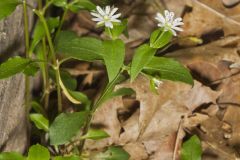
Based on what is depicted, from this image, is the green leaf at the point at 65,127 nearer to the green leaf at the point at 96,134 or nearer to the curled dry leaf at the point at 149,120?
the green leaf at the point at 96,134

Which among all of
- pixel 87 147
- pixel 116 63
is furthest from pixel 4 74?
pixel 87 147

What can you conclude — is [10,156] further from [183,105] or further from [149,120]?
[183,105]

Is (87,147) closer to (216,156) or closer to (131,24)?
(216,156)

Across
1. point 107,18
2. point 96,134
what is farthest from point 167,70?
point 96,134

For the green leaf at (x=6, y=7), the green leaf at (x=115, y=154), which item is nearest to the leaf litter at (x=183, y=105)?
the green leaf at (x=115, y=154)

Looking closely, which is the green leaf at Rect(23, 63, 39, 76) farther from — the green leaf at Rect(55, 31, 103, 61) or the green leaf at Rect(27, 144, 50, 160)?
the green leaf at Rect(27, 144, 50, 160)
